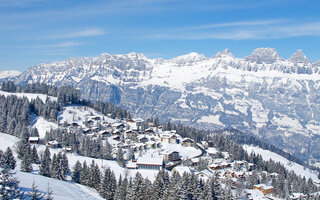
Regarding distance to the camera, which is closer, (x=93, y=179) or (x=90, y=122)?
(x=93, y=179)

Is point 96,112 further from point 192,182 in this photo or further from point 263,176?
point 192,182

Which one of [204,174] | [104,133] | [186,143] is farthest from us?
[186,143]

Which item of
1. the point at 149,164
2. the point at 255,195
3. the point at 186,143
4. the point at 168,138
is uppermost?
the point at 168,138

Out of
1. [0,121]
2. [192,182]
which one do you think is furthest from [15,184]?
[0,121]

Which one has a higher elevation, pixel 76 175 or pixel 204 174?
pixel 76 175

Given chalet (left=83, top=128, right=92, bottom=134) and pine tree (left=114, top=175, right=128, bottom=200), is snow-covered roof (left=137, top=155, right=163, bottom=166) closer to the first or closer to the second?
pine tree (left=114, top=175, right=128, bottom=200)

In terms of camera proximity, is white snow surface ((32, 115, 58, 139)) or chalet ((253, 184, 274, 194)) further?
white snow surface ((32, 115, 58, 139))

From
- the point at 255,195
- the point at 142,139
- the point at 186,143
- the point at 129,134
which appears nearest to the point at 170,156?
the point at 142,139

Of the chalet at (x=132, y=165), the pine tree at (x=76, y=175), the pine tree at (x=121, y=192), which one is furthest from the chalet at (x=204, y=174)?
the pine tree at (x=76, y=175)

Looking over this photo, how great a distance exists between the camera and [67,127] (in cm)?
13475

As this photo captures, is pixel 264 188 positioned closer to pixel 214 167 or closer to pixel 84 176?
pixel 214 167

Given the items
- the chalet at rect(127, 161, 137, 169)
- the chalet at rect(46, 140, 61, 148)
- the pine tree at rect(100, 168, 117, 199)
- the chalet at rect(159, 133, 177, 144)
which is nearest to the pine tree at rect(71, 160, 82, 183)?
the pine tree at rect(100, 168, 117, 199)

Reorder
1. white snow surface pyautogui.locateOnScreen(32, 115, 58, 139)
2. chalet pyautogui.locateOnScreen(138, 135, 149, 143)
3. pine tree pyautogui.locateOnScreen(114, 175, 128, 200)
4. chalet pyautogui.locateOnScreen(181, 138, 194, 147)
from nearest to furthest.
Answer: pine tree pyautogui.locateOnScreen(114, 175, 128, 200), white snow surface pyautogui.locateOnScreen(32, 115, 58, 139), chalet pyautogui.locateOnScreen(138, 135, 149, 143), chalet pyautogui.locateOnScreen(181, 138, 194, 147)

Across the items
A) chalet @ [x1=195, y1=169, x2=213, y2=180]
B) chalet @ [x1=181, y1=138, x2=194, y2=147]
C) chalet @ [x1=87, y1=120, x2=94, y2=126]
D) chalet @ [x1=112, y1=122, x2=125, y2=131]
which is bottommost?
chalet @ [x1=195, y1=169, x2=213, y2=180]
